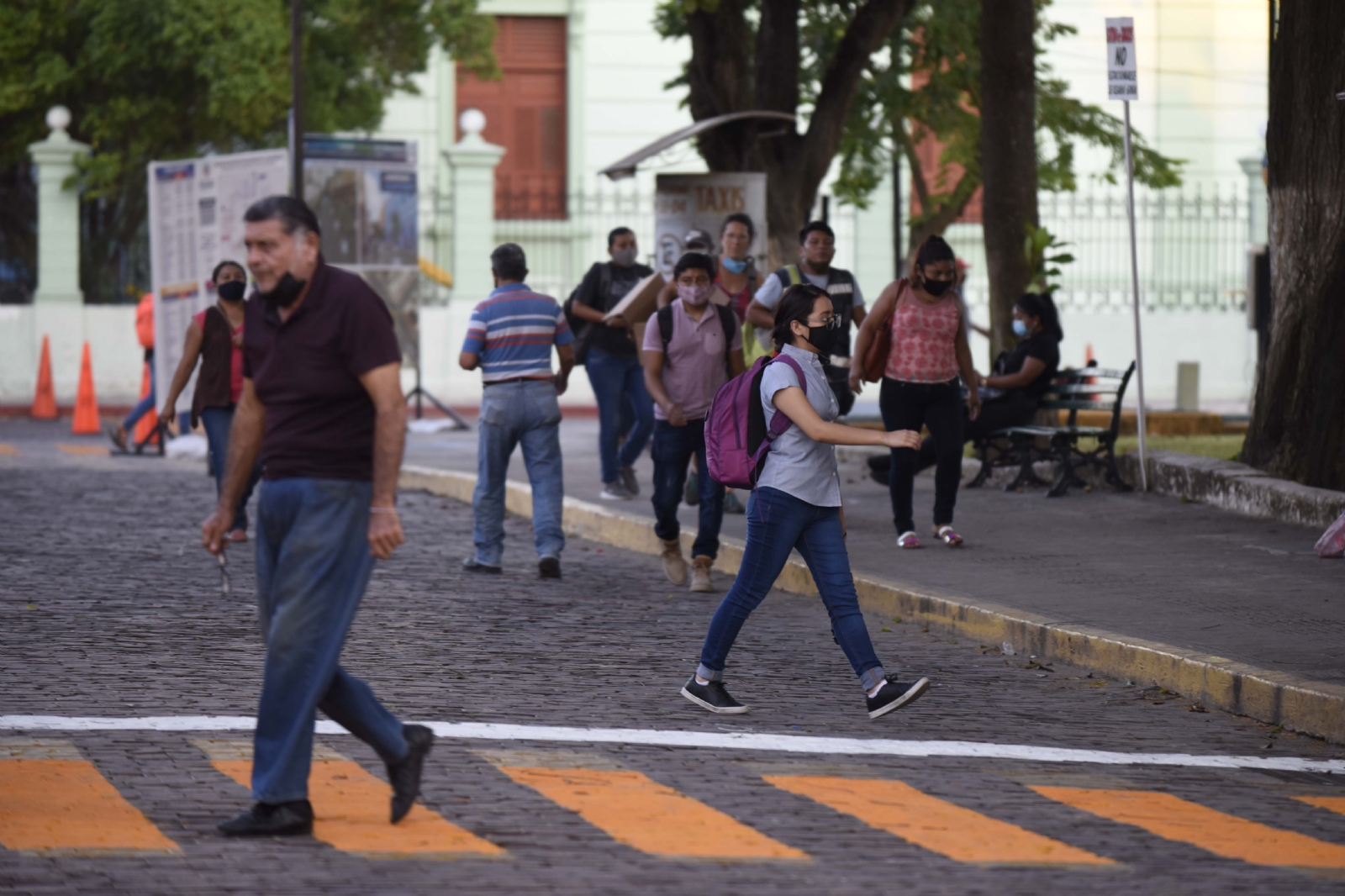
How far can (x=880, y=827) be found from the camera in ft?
18.6

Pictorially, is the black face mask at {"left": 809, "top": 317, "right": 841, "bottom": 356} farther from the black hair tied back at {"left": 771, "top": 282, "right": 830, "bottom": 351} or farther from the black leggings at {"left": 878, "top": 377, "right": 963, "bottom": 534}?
the black leggings at {"left": 878, "top": 377, "right": 963, "bottom": 534}

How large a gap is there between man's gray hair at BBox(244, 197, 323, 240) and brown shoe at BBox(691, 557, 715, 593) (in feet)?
17.1

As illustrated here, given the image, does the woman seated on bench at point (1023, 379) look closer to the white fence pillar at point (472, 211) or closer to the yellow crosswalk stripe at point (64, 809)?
the yellow crosswalk stripe at point (64, 809)

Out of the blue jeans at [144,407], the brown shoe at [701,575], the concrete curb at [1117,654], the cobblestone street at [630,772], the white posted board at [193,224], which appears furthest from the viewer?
the blue jeans at [144,407]

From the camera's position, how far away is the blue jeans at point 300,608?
5438 mm

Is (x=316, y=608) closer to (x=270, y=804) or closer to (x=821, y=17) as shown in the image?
(x=270, y=804)

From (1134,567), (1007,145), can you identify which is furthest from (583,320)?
(1134,567)

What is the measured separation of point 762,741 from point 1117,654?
2.02 m

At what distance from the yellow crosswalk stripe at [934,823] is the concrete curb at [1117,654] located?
1.84 metres

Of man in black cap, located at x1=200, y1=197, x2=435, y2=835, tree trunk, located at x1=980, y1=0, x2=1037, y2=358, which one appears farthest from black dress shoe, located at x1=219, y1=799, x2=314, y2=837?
tree trunk, located at x1=980, y1=0, x2=1037, y2=358

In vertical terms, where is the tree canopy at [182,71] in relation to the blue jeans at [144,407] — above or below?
above

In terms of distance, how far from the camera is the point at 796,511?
7.44 m

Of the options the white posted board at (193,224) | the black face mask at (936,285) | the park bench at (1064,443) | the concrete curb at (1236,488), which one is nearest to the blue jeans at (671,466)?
the black face mask at (936,285)

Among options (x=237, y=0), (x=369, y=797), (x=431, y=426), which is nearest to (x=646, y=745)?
(x=369, y=797)
